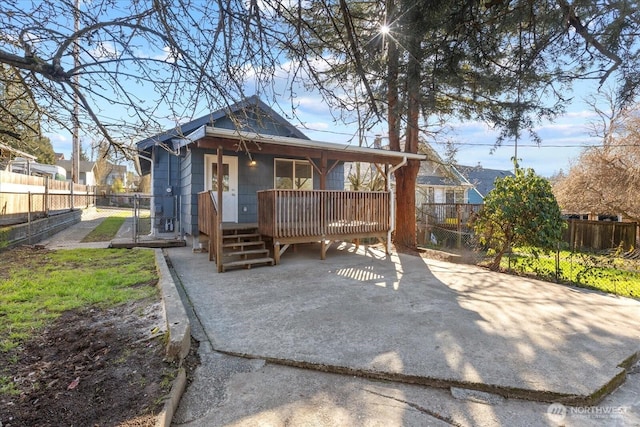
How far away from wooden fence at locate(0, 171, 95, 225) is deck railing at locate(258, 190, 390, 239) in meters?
6.46

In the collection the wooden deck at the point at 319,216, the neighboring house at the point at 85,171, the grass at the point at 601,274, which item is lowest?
the grass at the point at 601,274

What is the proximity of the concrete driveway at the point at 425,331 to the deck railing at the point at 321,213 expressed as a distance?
1325mm

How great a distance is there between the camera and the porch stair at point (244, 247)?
6984 millimetres

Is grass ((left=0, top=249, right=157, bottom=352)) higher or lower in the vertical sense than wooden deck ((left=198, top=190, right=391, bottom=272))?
lower

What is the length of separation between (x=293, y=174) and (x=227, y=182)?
198cm

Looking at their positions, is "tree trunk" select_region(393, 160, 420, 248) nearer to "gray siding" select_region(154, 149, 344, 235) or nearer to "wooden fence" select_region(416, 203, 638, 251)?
"gray siding" select_region(154, 149, 344, 235)

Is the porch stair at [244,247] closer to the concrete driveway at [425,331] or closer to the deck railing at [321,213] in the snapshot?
the deck railing at [321,213]

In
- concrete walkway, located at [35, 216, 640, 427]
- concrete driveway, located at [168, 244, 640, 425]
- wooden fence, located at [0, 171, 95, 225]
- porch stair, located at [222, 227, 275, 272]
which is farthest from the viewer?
wooden fence, located at [0, 171, 95, 225]

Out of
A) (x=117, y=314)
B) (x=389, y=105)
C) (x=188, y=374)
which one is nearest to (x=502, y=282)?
(x=389, y=105)

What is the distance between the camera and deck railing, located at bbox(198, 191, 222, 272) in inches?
255

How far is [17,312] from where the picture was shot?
392cm

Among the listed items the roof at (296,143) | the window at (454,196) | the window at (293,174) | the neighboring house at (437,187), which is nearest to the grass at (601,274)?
the roof at (296,143)

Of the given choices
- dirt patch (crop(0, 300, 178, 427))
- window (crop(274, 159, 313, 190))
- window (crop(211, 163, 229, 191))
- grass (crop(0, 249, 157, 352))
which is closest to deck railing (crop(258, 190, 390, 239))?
window (crop(211, 163, 229, 191))

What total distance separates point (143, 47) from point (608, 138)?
15634 millimetres
